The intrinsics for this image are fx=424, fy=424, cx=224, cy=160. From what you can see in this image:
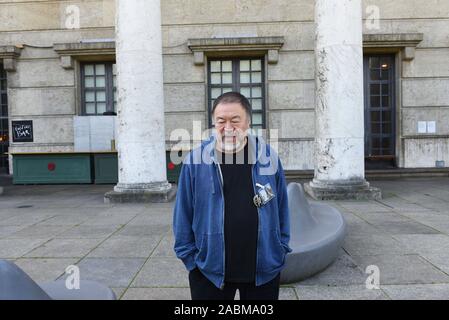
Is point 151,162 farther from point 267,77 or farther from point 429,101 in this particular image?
point 429,101

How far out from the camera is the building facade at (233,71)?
576 inches

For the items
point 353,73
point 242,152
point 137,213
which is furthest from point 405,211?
point 242,152

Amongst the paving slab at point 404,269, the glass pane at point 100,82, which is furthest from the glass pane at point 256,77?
the paving slab at point 404,269

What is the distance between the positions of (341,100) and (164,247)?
230 inches

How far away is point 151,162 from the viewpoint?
10102mm

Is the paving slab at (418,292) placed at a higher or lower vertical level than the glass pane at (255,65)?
lower

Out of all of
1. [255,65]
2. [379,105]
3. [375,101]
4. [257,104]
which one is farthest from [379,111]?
[255,65]

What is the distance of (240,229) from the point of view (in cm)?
262

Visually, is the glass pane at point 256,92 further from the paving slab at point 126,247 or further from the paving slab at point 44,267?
the paving slab at point 44,267

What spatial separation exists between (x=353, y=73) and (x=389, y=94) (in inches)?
242

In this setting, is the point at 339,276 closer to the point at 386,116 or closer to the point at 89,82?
the point at 386,116

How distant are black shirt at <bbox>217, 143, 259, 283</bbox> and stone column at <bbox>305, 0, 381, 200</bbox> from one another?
7618mm

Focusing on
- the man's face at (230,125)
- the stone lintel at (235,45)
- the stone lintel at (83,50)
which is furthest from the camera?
the stone lintel at (83,50)
